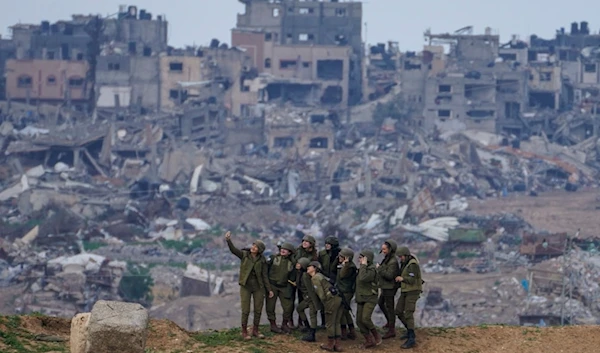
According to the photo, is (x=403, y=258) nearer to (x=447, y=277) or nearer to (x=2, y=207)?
(x=447, y=277)

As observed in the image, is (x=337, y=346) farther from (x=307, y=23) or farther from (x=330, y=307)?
(x=307, y=23)

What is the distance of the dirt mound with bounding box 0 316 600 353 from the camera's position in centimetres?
1429

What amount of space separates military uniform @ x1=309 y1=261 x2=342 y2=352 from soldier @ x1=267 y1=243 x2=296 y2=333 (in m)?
0.43

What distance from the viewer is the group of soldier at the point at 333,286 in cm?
1465

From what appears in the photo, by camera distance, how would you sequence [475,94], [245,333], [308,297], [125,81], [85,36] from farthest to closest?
[85,36] < [125,81] < [475,94] < [245,333] < [308,297]

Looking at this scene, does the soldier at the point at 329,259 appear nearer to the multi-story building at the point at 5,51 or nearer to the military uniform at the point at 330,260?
the military uniform at the point at 330,260

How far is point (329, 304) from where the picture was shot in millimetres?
14602

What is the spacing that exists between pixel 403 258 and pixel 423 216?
3204 cm

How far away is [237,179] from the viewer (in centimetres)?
5353

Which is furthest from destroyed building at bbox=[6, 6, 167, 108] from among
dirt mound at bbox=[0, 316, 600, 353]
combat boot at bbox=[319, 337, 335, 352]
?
combat boot at bbox=[319, 337, 335, 352]

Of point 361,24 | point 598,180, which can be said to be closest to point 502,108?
point 598,180

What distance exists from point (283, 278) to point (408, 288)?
52.6 inches

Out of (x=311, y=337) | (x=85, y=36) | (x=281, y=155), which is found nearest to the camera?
(x=311, y=337)

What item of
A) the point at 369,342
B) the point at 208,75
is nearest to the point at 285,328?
the point at 369,342
